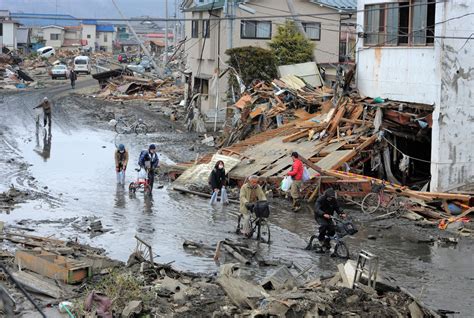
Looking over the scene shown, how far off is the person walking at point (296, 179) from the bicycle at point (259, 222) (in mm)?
2947

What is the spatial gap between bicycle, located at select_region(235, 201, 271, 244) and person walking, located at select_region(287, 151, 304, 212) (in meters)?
2.95

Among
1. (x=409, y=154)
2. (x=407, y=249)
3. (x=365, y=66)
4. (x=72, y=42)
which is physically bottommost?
(x=407, y=249)

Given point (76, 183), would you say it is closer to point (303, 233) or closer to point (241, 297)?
point (303, 233)

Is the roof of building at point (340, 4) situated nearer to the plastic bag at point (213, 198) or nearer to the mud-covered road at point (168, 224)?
the mud-covered road at point (168, 224)

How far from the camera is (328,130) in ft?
80.8

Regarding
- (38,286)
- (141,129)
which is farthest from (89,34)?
(38,286)

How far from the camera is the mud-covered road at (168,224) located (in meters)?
15.2

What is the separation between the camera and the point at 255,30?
43.3m

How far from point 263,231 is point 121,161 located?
23.2ft

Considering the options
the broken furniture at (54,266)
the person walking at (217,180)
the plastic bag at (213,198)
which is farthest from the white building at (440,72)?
the broken furniture at (54,266)

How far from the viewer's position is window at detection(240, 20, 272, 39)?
43.0 m

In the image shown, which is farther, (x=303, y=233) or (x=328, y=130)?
(x=328, y=130)

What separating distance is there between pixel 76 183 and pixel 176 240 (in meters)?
8.13

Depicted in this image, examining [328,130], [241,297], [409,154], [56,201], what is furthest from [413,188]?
[241,297]
